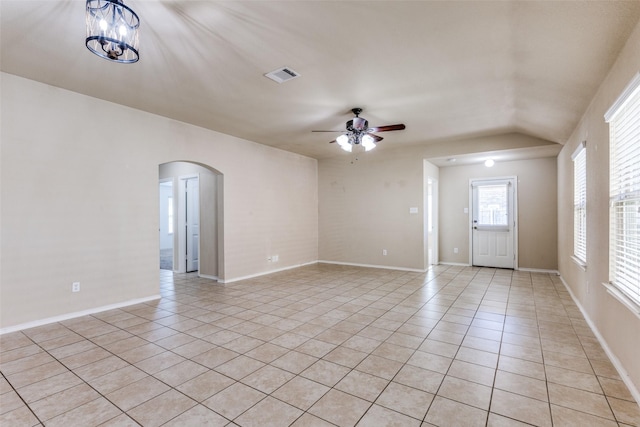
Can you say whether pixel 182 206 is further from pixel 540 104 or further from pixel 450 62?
pixel 540 104

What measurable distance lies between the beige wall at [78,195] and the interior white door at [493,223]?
5.53 metres

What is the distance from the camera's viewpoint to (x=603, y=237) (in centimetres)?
279

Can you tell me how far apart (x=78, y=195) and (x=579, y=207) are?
21.2 ft

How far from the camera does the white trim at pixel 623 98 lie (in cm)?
197

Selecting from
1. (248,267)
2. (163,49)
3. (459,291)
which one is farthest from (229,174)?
(459,291)

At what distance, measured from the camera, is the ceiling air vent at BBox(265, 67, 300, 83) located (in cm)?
304

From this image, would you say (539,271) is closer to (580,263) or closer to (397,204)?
(580,263)

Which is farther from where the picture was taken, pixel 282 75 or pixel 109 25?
pixel 282 75

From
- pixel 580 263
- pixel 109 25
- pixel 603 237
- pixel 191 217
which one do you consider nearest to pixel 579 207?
pixel 580 263

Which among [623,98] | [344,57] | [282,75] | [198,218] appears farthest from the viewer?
[198,218]

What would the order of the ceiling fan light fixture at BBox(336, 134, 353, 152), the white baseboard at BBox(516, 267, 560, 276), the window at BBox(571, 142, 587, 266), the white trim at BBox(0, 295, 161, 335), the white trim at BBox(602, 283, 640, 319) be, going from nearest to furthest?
the white trim at BBox(602, 283, 640, 319) < the white trim at BBox(0, 295, 161, 335) < the window at BBox(571, 142, 587, 266) < the ceiling fan light fixture at BBox(336, 134, 353, 152) < the white baseboard at BBox(516, 267, 560, 276)

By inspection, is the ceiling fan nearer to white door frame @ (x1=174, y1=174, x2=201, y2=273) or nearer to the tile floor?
the tile floor

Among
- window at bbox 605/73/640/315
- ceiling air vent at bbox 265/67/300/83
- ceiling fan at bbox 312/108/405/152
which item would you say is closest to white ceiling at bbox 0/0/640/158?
ceiling air vent at bbox 265/67/300/83

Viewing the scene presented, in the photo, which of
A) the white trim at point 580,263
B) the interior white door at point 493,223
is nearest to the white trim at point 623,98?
the white trim at point 580,263
